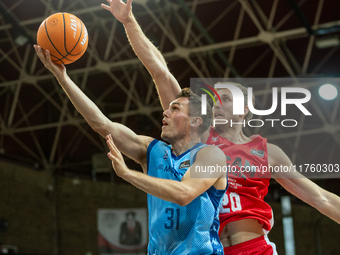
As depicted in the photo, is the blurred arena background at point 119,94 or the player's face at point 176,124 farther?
the blurred arena background at point 119,94

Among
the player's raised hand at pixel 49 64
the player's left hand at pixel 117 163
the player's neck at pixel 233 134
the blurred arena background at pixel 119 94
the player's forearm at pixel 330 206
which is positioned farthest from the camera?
the blurred arena background at pixel 119 94

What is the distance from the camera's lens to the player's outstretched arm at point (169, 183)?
259 centimetres

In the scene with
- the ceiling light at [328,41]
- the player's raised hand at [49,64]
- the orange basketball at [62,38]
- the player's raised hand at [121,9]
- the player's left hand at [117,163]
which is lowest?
the player's left hand at [117,163]

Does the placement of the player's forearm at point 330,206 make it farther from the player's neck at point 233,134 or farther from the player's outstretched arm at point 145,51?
the player's outstretched arm at point 145,51

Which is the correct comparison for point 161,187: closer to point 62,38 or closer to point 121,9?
point 62,38

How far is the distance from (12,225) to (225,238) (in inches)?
460

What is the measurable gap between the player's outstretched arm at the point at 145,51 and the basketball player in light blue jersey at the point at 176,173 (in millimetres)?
371

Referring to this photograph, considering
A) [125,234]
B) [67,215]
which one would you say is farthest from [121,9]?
[67,215]

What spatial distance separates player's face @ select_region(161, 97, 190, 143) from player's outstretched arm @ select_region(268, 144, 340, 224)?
2.92 ft

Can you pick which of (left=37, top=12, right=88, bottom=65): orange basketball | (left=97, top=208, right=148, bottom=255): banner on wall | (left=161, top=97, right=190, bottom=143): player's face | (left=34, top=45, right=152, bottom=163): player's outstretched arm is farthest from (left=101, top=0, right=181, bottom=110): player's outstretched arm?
(left=97, top=208, right=148, bottom=255): banner on wall

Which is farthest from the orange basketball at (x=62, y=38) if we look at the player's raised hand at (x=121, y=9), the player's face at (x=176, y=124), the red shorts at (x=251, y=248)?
the red shorts at (x=251, y=248)

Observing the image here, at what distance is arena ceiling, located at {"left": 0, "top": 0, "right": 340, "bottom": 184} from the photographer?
419 inches

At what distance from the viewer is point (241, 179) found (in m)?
3.54

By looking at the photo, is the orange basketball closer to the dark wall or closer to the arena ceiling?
the arena ceiling
